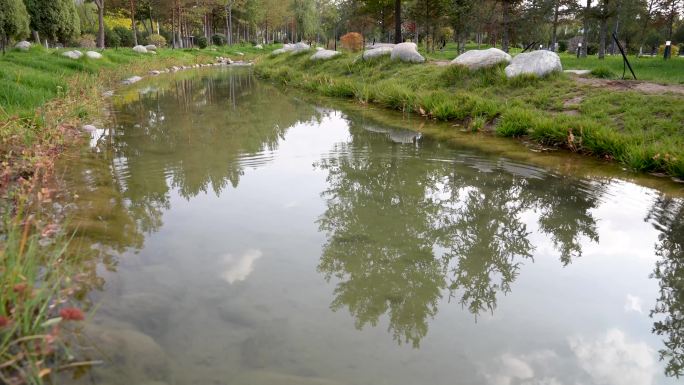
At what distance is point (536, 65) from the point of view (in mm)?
12617

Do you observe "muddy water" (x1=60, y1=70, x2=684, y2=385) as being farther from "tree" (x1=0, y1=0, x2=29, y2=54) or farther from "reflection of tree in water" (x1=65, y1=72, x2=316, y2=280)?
"tree" (x1=0, y1=0, x2=29, y2=54)

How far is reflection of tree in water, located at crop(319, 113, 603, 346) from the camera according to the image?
142 inches

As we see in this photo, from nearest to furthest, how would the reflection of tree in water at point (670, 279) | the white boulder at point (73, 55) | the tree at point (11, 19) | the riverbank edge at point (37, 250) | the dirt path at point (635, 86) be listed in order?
1. the riverbank edge at point (37, 250)
2. the reflection of tree in water at point (670, 279)
3. the dirt path at point (635, 86)
4. the tree at point (11, 19)
5. the white boulder at point (73, 55)

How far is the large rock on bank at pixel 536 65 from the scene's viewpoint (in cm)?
1252

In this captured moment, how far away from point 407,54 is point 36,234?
54.3 ft

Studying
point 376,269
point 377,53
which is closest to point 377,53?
point 377,53

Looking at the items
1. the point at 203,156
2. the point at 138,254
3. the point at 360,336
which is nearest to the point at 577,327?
the point at 360,336

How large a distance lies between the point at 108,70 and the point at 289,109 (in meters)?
10.7

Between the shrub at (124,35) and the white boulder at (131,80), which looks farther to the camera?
the shrub at (124,35)

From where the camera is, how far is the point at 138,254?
405 cm

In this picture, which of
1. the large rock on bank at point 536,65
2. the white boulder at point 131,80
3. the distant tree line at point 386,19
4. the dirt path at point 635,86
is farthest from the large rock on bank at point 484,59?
the white boulder at point 131,80

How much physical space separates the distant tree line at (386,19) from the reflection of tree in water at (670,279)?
34.7ft

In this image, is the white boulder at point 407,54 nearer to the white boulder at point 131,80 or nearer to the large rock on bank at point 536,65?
the large rock on bank at point 536,65

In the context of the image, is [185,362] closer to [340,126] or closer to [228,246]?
[228,246]
